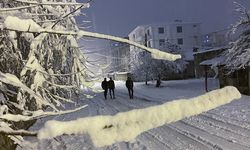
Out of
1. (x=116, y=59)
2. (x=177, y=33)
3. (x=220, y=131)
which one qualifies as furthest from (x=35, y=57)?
(x=177, y=33)

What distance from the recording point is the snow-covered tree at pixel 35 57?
202cm

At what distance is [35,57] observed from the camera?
3.47 metres

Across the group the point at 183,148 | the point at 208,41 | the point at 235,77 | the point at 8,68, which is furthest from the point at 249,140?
the point at 208,41

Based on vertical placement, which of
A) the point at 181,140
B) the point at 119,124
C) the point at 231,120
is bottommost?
the point at 181,140

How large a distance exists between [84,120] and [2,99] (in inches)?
84.6

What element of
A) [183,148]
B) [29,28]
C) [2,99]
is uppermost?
[29,28]

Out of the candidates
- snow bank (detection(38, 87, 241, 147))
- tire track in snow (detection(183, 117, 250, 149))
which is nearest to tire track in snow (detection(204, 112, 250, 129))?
tire track in snow (detection(183, 117, 250, 149))

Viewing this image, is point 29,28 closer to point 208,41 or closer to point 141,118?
point 141,118

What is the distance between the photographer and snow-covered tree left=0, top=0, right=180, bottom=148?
2.02 meters

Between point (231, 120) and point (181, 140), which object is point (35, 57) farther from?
point (231, 120)

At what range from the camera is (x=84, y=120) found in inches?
50.4

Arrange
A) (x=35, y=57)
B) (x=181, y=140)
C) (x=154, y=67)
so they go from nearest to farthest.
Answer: (x=35, y=57)
(x=181, y=140)
(x=154, y=67)

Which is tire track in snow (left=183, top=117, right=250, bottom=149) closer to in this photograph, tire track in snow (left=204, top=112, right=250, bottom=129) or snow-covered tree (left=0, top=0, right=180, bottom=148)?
tire track in snow (left=204, top=112, right=250, bottom=129)

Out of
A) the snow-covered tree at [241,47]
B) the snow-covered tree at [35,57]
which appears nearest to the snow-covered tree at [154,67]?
the snow-covered tree at [241,47]
